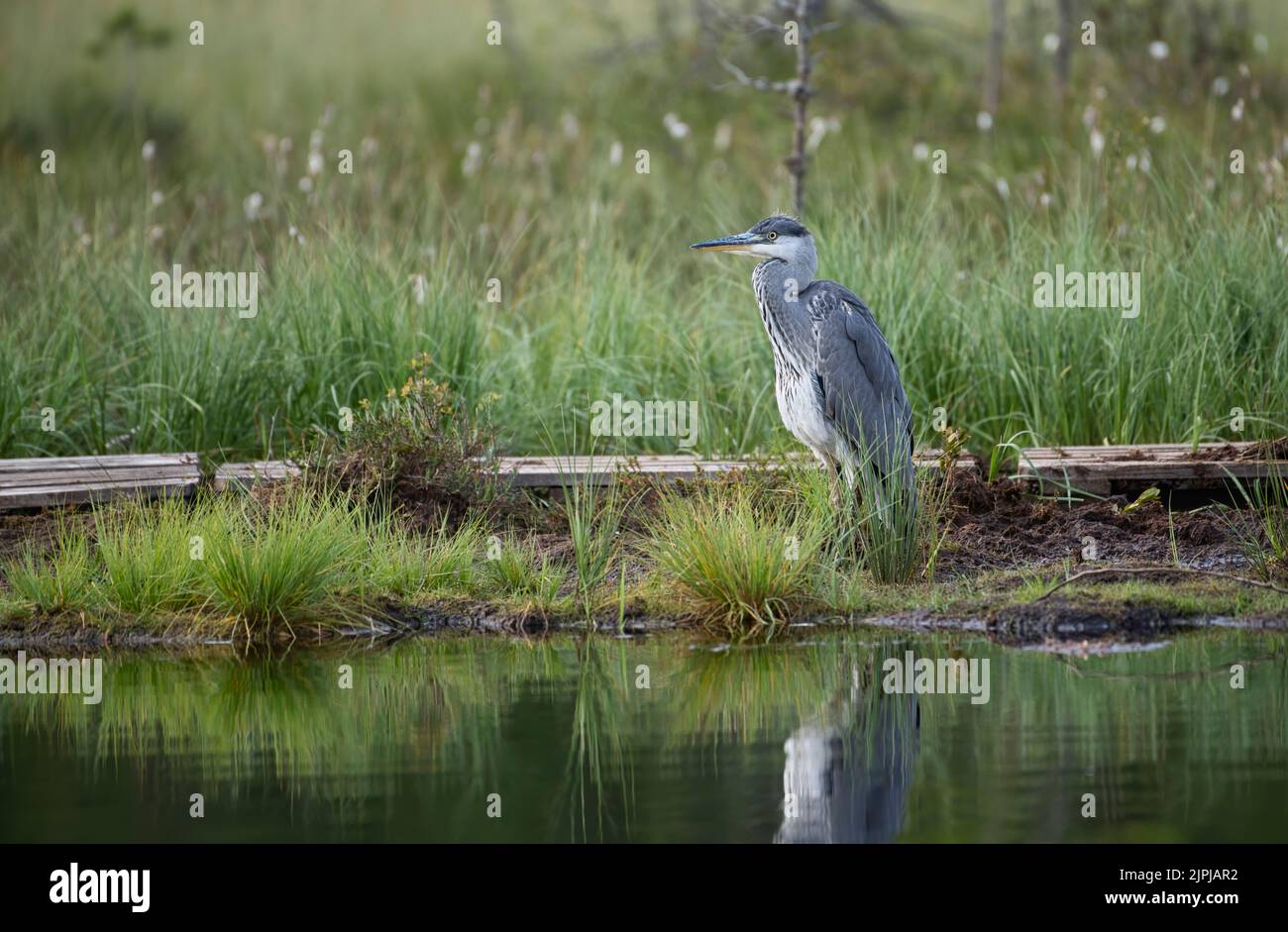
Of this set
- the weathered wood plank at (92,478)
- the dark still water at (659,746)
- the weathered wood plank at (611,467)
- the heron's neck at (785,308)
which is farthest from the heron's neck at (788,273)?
the weathered wood plank at (92,478)

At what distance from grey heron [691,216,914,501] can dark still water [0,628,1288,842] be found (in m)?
1.11

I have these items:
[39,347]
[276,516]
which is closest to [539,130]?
[39,347]

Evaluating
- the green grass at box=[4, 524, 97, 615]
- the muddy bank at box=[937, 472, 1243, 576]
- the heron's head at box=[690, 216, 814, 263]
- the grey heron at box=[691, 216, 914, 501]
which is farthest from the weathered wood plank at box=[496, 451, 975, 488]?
the green grass at box=[4, 524, 97, 615]

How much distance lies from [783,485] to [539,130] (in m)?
11.6

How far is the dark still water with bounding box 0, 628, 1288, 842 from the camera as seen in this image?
4707 mm

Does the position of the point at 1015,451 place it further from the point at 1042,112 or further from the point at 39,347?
the point at 1042,112

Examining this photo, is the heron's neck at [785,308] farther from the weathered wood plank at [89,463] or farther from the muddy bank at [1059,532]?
the weathered wood plank at [89,463]

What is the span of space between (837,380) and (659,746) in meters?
2.93

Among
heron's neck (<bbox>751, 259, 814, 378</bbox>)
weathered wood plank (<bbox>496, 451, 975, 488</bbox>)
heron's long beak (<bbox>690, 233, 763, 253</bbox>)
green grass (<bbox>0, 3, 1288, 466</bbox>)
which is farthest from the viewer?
green grass (<bbox>0, 3, 1288, 466</bbox>)

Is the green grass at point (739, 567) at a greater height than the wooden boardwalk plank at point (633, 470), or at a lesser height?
lesser

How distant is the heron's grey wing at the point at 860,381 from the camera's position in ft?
26.3

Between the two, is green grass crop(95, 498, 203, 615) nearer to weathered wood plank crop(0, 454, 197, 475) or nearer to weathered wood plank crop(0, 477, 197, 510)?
weathered wood plank crop(0, 477, 197, 510)

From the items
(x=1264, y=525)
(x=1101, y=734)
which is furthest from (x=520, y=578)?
(x=1264, y=525)
